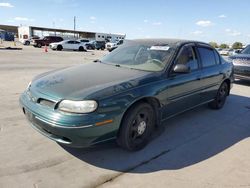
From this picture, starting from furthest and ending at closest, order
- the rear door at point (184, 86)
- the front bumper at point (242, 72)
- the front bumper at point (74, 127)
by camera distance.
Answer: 1. the front bumper at point (242, 72)
2. the rear door at point (184, 86)
3. the front bumper at point (74, 127)

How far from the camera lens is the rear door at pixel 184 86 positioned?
4023 mm

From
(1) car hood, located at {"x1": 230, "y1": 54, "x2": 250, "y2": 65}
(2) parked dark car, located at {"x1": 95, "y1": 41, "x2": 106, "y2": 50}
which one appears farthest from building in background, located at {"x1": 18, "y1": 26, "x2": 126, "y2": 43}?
(1) car hood, located at {"x1": 230, "y1": 54, "x2": 250, "y2": 65}

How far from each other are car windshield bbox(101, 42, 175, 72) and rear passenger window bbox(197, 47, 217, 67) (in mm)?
982

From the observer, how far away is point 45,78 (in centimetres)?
381

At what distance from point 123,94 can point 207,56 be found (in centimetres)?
278

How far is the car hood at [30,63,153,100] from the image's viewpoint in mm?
3118

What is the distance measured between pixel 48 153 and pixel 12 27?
9277 cm

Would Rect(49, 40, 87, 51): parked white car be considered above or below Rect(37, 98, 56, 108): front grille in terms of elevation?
below

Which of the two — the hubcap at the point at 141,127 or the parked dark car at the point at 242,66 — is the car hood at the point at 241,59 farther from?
the hubcap at the point at 141,127

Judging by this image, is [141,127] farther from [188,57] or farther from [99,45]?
[99,45]

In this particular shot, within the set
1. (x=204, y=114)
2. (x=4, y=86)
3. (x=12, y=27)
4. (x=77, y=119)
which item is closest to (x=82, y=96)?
(x=77, y=119)

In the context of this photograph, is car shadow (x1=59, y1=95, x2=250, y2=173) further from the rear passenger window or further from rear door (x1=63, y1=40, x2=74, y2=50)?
rear door (x1=63, y1=40, x2=74, y2=50)

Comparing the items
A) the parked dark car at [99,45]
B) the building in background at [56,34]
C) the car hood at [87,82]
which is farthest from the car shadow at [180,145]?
the building in background at [56,34]

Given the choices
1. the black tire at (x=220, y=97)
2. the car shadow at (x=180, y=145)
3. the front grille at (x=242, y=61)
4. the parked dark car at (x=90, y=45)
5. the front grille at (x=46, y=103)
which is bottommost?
the parked dark car at (x=90, y=45)
